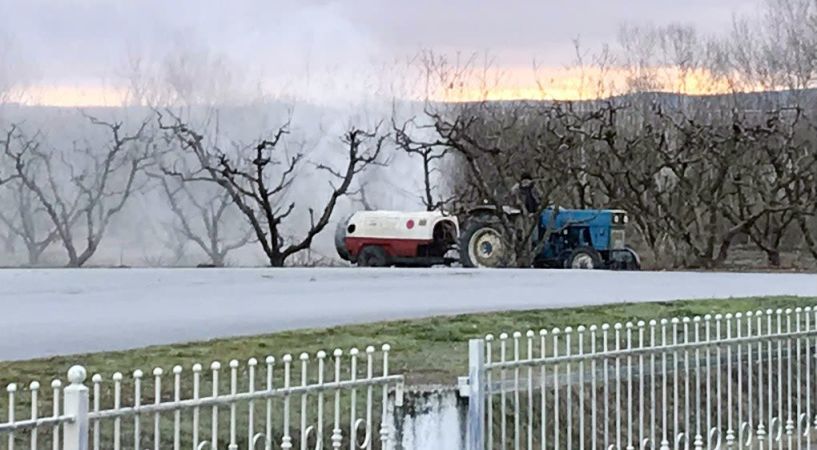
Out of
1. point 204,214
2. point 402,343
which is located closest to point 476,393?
point 402,343

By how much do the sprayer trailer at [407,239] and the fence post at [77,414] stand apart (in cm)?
1819

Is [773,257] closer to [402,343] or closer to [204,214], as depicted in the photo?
[204,214]

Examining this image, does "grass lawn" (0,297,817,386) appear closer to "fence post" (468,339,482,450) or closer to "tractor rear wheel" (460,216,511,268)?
"fence post" (468,339,482,450)

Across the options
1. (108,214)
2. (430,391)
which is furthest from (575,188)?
(430,391)

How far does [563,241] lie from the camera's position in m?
24.2

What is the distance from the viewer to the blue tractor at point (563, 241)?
2273 centimetres

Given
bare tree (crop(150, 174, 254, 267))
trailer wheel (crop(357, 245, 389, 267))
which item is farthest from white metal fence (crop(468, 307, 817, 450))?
bare tree (crop(150, 174, 254, 267))

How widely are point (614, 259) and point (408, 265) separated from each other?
3606 mm

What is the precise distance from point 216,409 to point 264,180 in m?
22.5

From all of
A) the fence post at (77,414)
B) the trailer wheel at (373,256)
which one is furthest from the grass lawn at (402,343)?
the trailer wheel at (373,256)

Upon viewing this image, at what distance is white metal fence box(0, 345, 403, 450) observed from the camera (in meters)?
4.88

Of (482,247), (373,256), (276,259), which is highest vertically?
(482,247)

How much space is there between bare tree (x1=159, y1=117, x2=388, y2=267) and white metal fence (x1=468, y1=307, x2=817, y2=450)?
55.4ft

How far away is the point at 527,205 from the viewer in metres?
24.4
